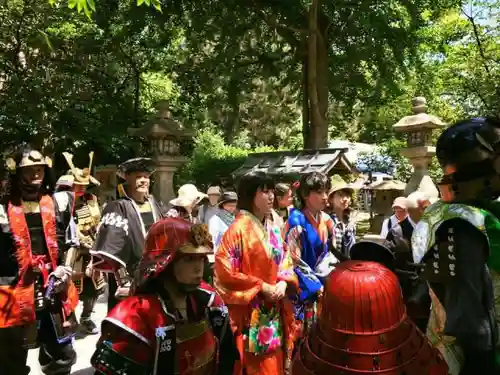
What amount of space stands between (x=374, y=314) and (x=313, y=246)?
2834mm

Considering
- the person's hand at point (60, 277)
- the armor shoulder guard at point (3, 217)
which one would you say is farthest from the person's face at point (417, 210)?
the armor shoulder guard at point (3, 217)

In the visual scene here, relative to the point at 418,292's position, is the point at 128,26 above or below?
above

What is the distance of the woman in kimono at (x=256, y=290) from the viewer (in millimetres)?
3285

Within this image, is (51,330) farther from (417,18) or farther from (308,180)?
(417,18)

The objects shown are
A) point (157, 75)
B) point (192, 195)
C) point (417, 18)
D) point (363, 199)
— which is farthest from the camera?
point (363, 199)

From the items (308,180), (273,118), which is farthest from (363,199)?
(308,180)

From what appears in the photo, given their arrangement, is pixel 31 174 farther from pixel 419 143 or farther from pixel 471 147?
pixel 419 143

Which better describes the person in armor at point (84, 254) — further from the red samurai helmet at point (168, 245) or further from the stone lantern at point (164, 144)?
the red samurai helmet at point (168, 245)

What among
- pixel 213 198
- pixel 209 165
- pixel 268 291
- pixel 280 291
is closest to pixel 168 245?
pixel 268 291

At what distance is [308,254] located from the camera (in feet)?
13.5

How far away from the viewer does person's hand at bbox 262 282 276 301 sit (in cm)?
331

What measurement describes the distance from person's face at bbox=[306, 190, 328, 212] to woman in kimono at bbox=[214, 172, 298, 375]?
0.74 m

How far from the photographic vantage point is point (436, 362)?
1348 mm

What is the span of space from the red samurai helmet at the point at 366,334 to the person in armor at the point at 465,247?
0.27 metres
